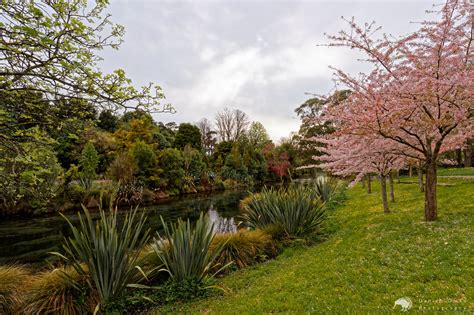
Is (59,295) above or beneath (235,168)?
beneath

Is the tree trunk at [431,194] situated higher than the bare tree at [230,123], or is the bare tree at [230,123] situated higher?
the bare tree at [230,123]

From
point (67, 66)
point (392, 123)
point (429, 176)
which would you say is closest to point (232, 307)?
point (67, 66)

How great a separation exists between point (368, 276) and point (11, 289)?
5.79m

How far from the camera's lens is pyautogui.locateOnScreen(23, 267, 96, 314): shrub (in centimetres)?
386

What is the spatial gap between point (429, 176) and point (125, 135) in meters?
24.6

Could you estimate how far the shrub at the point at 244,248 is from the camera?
6.06 meters

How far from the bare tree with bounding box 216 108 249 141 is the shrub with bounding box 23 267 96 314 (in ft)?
153

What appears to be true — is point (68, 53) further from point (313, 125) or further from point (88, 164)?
point (313, 125)

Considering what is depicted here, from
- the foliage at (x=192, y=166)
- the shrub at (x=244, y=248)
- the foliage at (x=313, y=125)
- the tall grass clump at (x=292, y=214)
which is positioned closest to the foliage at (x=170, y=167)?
the foliage at (x=192, y=166)

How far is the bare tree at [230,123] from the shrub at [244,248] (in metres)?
→ 44.1

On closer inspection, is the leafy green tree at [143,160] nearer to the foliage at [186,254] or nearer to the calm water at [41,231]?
the calm water at [41,231]

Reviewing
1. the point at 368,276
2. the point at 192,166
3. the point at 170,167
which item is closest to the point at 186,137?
the point at 192,166

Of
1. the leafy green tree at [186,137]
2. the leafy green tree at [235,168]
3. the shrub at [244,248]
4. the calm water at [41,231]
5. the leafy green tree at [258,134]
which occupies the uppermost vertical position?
the leafy green tree at [258,134]

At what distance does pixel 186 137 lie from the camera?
33.8m
